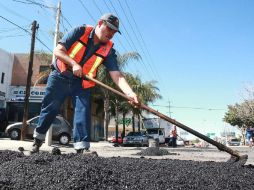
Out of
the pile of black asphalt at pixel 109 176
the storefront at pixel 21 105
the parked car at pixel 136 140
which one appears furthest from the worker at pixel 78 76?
the storefront at pixel 21 105

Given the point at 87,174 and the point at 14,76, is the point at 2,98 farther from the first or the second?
the point at 87,174

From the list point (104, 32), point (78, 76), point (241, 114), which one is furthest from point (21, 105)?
point (241, 114)

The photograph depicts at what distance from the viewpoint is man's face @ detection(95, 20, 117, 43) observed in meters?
4.20

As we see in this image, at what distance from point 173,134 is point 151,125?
44.9ft

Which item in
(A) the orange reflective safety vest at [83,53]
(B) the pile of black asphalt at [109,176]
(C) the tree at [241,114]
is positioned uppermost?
(C) the tree at [241,114]

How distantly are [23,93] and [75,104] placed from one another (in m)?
28.8

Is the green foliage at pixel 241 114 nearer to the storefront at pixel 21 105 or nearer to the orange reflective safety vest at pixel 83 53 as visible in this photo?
the storefront at pixel 21 105

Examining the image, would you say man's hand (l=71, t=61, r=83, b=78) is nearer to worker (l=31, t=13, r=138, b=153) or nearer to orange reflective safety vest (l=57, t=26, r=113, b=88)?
worker (l=31, t=13, r=138, b=153)

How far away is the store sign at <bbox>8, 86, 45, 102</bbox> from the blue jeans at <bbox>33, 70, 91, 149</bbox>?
88.3 ft

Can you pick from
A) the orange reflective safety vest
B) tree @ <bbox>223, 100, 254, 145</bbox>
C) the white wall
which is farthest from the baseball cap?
tree @ <bbox>223, 100, 254, 145</bbox>

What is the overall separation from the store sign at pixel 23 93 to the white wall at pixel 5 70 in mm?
582

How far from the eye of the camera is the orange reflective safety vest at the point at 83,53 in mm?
4344

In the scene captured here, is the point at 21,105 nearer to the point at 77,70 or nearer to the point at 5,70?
the point at 5,70

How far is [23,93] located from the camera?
105 feet
